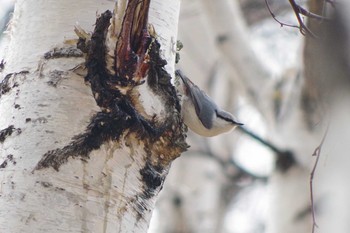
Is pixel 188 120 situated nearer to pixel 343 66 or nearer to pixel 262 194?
pixel 343 66

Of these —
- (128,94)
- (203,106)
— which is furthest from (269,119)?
(128,94)

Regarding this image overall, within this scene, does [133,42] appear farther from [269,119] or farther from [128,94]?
[269,119]

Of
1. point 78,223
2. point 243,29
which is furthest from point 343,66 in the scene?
point 243,29

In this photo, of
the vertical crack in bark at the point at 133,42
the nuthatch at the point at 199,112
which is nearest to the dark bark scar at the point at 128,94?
the vertical crack in bark at the point at 133,42

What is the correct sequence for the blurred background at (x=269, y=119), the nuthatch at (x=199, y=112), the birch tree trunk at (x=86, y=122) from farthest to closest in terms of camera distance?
the nuthatch at (x=199, y=112) → the birch tree trunk at (x=86, y=122) → the blurred background at (x=269, y=119)

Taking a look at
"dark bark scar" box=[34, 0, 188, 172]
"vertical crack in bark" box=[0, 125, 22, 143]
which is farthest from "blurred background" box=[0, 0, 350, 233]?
"vertical crack in bark" box=[0, 125, 22, 143]

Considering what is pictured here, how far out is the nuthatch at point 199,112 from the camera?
0.94 m

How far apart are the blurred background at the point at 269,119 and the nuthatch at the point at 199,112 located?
0.58 feet

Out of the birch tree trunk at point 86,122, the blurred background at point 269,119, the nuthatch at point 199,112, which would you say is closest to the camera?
the blurred background at point 269,119

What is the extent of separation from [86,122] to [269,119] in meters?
1.48

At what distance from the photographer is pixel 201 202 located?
13.5 ft

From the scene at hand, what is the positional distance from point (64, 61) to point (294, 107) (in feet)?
4.27

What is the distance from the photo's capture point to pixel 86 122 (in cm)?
67

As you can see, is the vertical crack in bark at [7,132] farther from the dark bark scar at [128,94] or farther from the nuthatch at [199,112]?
the nuthatch at [199,112]
